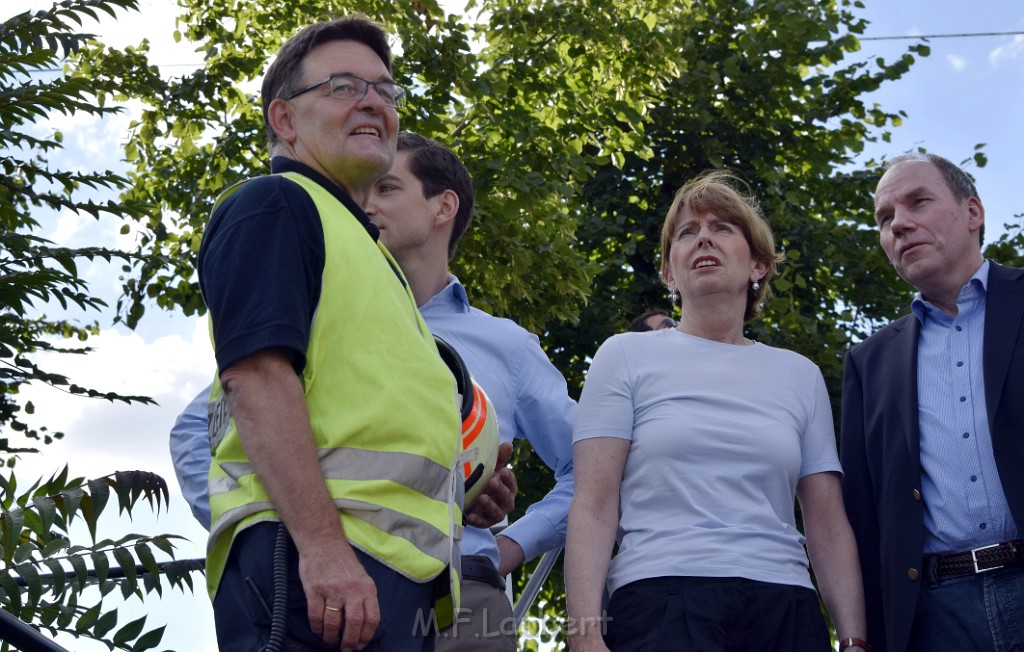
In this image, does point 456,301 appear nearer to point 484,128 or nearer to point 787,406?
point 787,406

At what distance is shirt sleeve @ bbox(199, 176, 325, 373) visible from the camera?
2.04 meters

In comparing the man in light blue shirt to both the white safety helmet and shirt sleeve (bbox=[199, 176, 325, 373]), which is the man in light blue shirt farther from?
shirt sleeve (bbox=[199, 176, 325, 373])

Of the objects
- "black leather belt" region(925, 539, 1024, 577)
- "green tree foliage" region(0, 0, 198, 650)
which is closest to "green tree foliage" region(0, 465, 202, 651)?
"green tree foliage" region(0, 0, 198, 650)

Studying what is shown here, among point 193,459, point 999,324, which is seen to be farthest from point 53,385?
point 999,324

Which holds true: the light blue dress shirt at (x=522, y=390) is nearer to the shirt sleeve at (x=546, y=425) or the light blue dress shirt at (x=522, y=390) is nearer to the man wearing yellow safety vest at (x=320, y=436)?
the shirt sleeve at (x=546, y=425)

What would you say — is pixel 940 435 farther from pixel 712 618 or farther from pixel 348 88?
pixel 348 88

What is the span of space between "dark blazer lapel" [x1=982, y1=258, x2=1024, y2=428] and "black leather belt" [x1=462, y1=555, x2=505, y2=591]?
1499 mm

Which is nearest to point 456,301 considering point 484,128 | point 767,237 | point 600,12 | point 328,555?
point 767,237

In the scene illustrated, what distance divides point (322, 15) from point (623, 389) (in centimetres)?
806

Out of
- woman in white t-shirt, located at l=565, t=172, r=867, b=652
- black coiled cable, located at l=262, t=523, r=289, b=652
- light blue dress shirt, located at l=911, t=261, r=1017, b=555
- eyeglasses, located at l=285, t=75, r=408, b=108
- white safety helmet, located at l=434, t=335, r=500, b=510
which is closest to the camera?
black coiled cable, located at l=262, t=523, r=289, b=652

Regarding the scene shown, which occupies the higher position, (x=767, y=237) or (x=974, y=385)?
(x=767, y=237)

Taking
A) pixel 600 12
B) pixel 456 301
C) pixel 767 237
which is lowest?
pixel 456 301

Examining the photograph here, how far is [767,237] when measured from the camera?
377cm

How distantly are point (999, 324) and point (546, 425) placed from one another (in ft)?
4.58
